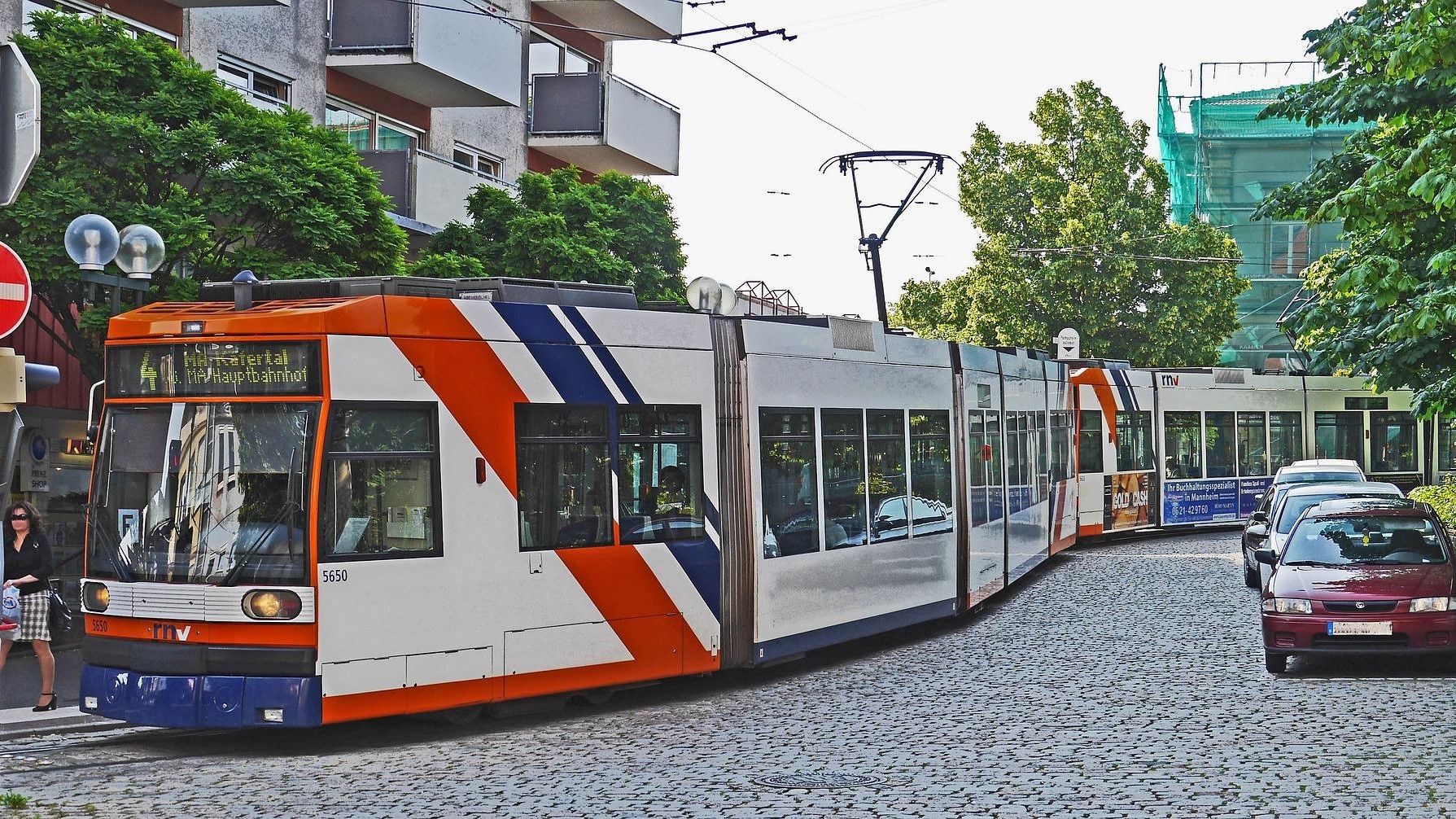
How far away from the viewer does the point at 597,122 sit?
1164 inches

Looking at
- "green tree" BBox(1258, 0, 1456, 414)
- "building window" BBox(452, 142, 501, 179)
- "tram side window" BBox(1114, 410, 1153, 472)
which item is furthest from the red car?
"tram side window" BBox(1114, 410, 1153, 472)

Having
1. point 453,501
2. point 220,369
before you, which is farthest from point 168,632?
point 453,501

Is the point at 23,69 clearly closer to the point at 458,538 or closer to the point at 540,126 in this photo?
the point at 458,538

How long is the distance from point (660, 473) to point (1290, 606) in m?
5.45

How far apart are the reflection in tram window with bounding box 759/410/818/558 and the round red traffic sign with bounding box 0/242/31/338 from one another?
22.2 ft

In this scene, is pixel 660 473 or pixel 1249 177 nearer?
pixel 660 473

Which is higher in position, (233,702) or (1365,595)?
(1365,595)

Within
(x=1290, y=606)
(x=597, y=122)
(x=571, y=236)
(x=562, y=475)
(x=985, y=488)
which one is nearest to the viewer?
(x=562, y=475)

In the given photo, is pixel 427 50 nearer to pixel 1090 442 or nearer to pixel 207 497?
pixel 1090 442

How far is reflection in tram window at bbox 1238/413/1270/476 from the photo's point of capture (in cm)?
3541

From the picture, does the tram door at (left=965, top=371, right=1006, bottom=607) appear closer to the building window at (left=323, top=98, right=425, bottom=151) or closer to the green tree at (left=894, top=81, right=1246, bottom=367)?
the building window at (left=323, top=98, right=425, bottom=151)

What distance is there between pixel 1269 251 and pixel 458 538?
5658 centimetres

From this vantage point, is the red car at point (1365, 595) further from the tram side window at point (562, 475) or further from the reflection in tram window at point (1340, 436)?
the reflection in tram window at point (1340, 436)

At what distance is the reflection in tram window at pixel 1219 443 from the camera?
34969 mm
